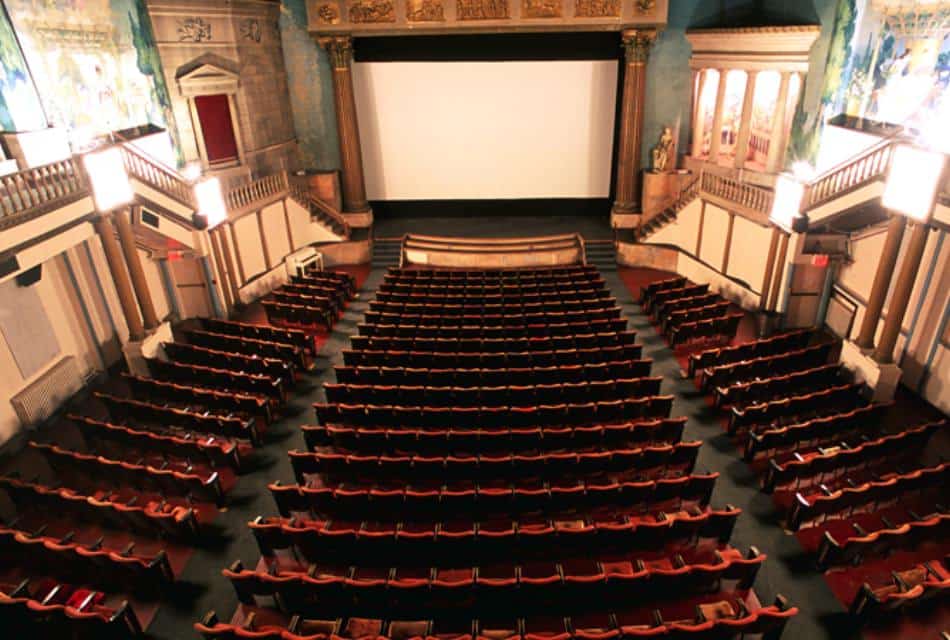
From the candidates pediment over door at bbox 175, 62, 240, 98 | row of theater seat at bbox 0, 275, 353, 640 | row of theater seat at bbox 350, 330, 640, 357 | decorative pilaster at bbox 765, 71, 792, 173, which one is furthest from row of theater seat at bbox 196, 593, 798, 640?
pediment over door at bbox 175, 62, 240, 98

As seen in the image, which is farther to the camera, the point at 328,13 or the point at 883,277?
the point at 328,13

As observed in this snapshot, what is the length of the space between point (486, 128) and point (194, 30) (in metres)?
7.77

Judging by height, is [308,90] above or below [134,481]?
above

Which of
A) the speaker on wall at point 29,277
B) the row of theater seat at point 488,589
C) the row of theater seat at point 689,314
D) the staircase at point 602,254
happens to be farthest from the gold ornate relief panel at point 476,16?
the row of theater seat at point 488,589

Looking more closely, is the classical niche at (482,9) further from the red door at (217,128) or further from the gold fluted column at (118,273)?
the gold fluted column at (118,273)

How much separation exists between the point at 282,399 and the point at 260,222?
663 centimetres

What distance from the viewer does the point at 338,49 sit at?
50.2 feet

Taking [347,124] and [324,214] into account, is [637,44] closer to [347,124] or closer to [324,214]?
[347,124]

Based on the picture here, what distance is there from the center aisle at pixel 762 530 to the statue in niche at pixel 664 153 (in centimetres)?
825

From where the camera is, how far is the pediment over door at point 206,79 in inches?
524

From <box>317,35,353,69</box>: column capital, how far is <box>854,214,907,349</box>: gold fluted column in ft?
43.7

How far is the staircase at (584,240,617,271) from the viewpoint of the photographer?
15266 millimetres

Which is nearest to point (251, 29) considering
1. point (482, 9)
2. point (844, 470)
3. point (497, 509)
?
point (482, 9)

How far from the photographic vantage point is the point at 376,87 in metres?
16.3
